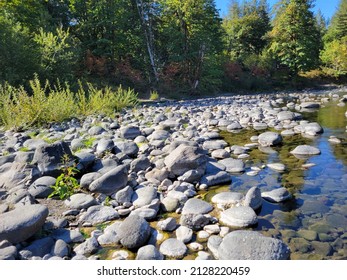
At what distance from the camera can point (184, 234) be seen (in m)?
2.29

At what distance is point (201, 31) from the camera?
17.1m

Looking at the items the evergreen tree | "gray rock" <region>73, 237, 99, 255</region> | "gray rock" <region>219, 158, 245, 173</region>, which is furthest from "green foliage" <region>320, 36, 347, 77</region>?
"gray rock" <region>73, 237, 99, 255</region>

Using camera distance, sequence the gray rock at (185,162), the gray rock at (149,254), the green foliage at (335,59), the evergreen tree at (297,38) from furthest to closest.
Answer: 1. the green foliage at (335,59)
2. the evergreen tree at (297,38)
3. the gray rock at (185,162)
4. the gray rock at (149,254)

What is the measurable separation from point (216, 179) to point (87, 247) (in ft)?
5.81

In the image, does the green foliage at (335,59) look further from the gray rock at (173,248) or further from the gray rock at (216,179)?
the gray rock at (173,248)

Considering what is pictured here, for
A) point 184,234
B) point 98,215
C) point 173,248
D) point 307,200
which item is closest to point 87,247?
point 98,215

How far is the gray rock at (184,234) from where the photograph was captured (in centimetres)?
224

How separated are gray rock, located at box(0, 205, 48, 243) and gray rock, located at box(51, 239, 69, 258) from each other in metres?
0.24

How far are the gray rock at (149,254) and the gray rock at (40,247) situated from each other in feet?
2.27

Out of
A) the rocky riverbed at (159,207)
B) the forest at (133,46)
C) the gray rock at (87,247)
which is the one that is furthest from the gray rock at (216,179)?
the forest at (133,46)

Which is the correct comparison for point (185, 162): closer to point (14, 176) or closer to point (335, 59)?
point (14, 176)
